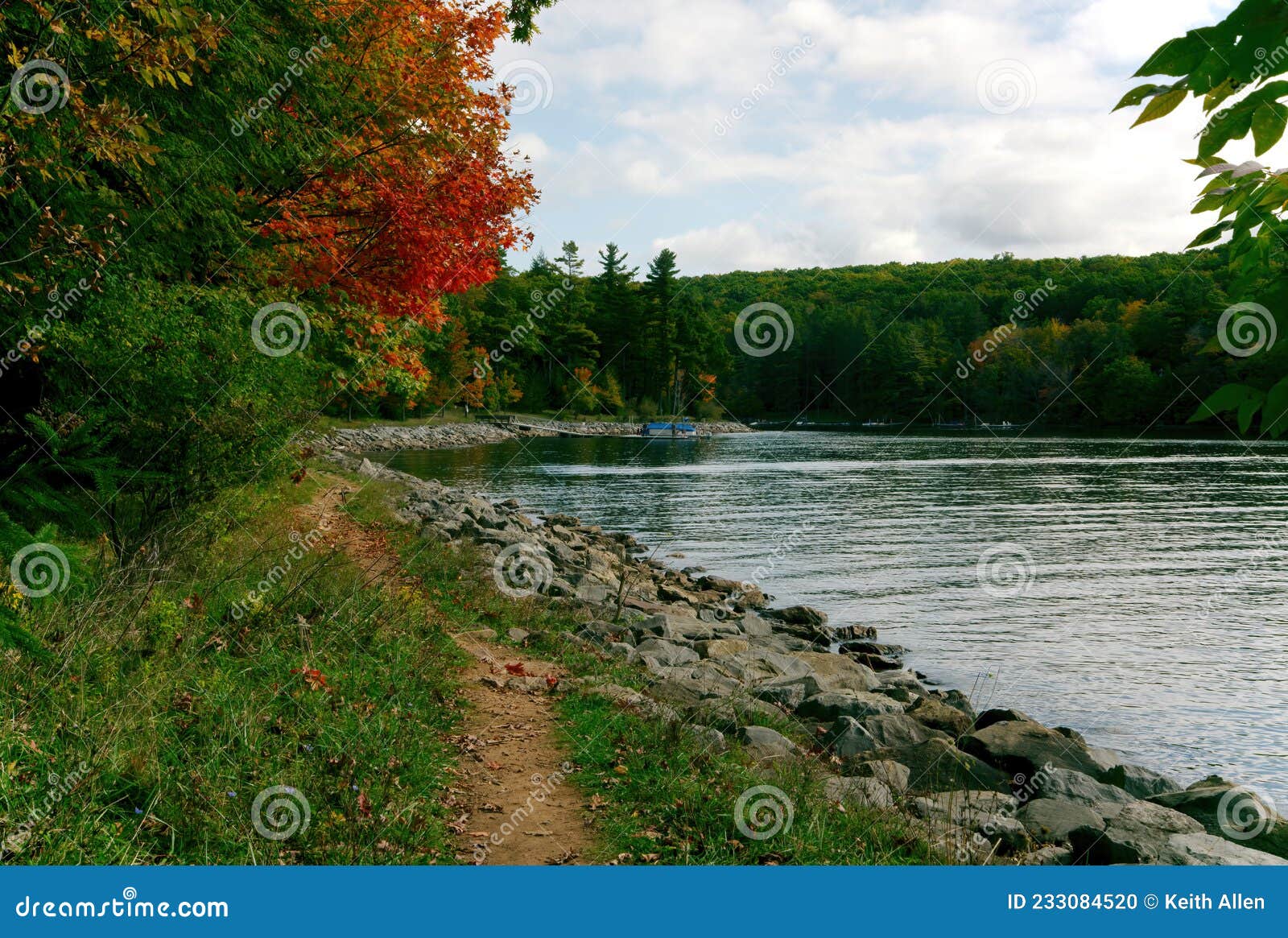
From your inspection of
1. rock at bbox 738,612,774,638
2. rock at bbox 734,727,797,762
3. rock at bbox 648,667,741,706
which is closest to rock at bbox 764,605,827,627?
rock at bbox 738,612,774,638

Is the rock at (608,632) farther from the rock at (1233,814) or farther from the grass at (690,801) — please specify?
the rock at (1233,814)

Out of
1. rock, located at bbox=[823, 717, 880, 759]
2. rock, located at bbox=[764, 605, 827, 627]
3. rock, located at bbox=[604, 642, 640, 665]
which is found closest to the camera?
rock, located at bbox=[823, 717, 880, 759]

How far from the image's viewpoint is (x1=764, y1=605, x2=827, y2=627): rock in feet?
54.8

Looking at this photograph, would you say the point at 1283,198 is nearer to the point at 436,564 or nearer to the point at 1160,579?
the point at 436,564

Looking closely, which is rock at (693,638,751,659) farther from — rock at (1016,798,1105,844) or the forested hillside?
the forested hillside

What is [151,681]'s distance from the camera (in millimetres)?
5801

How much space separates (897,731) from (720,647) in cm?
395

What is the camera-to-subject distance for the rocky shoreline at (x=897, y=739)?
663 centimetres

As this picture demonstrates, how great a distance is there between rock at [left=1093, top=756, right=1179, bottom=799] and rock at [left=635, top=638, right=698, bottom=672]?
489 centimetres

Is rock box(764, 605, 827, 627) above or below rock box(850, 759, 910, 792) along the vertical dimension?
below

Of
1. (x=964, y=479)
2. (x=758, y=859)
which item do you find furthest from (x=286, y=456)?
(x=964, y=479)

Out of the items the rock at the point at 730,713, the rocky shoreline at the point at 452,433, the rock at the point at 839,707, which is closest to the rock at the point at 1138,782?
the rock at the point at 839,707

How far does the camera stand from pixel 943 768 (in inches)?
336

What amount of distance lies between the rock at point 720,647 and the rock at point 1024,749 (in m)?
3.96
